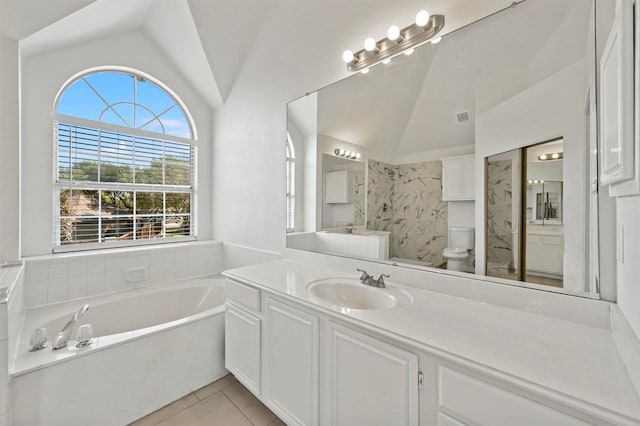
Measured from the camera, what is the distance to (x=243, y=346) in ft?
5.71

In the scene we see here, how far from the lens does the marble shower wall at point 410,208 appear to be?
1.47 m

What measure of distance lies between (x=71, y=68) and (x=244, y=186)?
1.83 metres

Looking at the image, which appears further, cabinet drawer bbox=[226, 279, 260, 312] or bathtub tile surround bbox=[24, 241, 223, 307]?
bathtub tile surround bbox=[24, 241, 223, 307]

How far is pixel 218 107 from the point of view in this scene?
10.6ft

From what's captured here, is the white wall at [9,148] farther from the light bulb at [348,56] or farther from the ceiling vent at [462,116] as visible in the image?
the ceiling vent at [462,116]

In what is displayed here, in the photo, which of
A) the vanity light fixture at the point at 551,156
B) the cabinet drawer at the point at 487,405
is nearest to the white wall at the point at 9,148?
the cabinet drawer at the point at 487,405

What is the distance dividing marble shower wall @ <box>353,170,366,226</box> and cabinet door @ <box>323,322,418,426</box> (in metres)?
0.79

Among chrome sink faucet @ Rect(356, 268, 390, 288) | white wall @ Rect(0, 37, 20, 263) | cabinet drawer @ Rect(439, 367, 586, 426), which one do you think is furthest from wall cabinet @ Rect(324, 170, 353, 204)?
white wall @ Rect(0, 37, 20, 263)

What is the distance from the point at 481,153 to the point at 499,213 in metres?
0.31

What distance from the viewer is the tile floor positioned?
65.1 inches

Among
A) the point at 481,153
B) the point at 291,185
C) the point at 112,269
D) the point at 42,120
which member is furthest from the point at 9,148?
the point at 481,153

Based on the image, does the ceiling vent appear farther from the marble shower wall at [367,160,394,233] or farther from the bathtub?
the bathtub

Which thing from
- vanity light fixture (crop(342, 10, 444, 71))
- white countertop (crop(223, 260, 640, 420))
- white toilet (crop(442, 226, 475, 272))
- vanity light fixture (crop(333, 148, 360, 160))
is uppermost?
vanity light fixture (crop(342, 10, 444, 71))

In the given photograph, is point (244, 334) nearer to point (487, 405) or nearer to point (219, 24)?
point (487, 405)
